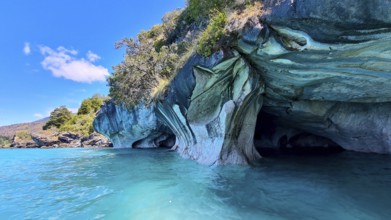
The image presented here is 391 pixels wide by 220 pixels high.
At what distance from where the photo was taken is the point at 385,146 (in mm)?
14555

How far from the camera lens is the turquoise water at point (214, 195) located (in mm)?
5691

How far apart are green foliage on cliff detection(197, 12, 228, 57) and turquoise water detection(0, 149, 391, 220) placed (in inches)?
194

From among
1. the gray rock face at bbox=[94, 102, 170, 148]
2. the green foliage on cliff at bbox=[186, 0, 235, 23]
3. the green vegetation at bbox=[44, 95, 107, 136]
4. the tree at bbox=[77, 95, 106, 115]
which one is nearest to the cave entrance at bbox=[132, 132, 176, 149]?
the gray rock face at bbox=[94, 102, 170, 148]

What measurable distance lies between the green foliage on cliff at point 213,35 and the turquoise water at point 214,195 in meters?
4.93

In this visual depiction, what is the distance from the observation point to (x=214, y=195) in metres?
7.08

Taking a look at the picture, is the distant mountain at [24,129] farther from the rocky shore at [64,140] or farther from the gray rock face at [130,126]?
the gray rock face at [130,126]

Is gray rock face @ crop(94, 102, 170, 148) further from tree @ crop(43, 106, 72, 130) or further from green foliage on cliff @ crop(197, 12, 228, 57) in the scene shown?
tree @ crop(43, 106, 72, 130)

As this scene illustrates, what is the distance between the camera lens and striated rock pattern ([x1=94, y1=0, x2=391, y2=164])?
21.7 ft

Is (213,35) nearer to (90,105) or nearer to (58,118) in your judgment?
(90,105)

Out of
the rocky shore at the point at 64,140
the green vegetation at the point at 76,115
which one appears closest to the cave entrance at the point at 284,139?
the rocky shore at the point at 64,140

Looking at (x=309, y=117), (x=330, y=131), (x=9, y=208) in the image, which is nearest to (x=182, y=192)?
(x=9, y=208)

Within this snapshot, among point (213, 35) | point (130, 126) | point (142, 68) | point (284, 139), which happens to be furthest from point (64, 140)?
point (213, 35)

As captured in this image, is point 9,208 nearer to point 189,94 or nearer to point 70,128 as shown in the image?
point 189,94

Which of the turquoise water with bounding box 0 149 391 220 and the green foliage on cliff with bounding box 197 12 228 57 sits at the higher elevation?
the green foliage on cliff with bounding box 197 12 228 57
